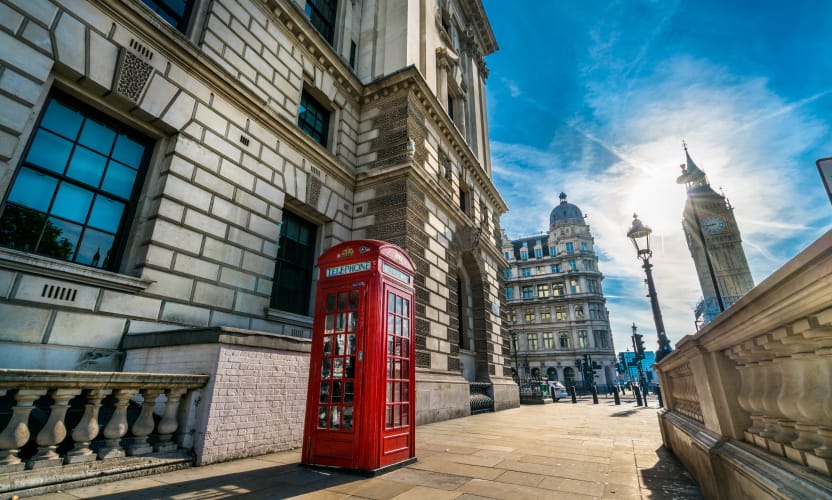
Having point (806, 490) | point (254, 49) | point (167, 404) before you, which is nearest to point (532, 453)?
point (806, 490)

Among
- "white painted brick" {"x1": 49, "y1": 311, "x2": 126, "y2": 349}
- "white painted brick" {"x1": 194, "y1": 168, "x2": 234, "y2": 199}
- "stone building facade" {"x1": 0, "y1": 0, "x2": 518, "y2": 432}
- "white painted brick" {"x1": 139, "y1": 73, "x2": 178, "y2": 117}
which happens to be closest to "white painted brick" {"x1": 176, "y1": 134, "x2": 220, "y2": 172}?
"stone building facade" {"x1": 0, "y1": 0, "x2": 518, "y2": 432}

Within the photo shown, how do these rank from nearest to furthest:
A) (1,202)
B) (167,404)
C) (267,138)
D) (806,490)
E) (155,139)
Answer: (806,490), (167,404), (1,202), (155,139), (267,138)

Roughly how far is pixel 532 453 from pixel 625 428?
5021 mm

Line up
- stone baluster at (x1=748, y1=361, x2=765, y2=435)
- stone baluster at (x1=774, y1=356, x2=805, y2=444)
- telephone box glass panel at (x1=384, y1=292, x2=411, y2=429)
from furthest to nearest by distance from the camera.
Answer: telephone box glass panel at (x1=384, y1=292, x2=411, y2=429)
stone baluster at (x1=748, y1=361, x2=765, y2=435)
stone baluster at (x1=774, y1=356, x2=805, y2=444)

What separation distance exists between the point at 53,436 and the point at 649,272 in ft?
43.3

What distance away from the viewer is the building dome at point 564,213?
2469 inches

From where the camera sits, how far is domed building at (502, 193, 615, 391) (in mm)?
52844

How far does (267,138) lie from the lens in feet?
27.6

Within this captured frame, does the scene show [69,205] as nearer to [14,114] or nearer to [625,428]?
[14,114]

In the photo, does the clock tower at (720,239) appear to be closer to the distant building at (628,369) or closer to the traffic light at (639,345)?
the distant building at (628,369)

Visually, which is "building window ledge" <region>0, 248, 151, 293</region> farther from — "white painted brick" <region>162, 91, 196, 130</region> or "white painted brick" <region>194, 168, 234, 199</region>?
"white painted brick" <region>162, 91, 196, 130</region>

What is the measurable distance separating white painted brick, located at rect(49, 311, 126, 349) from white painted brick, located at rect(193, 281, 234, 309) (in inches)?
46.0

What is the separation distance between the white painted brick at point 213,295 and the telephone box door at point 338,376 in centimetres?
289

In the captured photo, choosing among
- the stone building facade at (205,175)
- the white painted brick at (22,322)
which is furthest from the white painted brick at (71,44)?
the white painted brick at (22,322)
